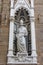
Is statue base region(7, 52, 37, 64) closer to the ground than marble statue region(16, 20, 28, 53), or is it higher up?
closer to the ground

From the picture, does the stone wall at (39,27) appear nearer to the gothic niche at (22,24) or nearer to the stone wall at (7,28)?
the stone wall at (7,28)

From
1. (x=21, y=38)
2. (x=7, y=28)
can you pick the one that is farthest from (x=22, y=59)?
(x=7, y=28)

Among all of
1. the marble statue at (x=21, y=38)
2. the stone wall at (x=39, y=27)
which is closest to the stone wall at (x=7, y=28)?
the stone wall at (x=39, y=27)

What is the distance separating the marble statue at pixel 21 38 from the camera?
5.47 metres

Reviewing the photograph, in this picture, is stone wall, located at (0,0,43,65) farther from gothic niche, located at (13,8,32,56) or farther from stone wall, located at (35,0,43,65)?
gothic niche, located at (13,8,32,56)

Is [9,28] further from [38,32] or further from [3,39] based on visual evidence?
[38,32]

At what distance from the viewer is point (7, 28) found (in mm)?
5809

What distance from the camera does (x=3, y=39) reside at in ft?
18.7

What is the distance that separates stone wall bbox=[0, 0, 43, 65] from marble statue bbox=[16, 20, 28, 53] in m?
0.31

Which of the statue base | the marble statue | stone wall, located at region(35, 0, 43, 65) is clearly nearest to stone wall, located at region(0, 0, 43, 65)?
stone wall, located at region(35, 0, 43, 65)

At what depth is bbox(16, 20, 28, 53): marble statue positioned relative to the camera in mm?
5473

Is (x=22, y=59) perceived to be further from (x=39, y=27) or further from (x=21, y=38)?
(x=39, y=27)

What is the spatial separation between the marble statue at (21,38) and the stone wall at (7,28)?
0.31 meters

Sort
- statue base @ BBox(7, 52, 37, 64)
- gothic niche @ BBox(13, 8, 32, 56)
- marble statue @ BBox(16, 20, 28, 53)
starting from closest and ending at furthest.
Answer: statue base @ BBox(7, 52, 37, 64)
marble statue @ BBox(16, 20, 28, 53)
gothic niche @ BBox(13, 8, 32, 56)
